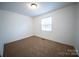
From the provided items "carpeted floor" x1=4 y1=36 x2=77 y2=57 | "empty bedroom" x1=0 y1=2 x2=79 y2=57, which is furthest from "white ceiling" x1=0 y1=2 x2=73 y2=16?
"carpeted floor" x1=4 y1=36 x2=77 y2=57

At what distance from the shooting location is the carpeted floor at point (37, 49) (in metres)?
1.43

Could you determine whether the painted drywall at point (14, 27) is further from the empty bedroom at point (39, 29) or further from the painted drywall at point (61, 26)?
the painted drywall at point (61, 26)

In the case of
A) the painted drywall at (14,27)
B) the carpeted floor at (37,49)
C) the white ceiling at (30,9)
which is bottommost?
the carpeted floor at (37,49)

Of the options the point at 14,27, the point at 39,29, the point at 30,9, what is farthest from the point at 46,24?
the point at 14,27

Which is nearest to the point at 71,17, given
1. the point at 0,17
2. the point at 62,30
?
the point at 62,30

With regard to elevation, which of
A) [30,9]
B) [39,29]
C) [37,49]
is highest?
[30,9]

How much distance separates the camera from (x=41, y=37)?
147 cm

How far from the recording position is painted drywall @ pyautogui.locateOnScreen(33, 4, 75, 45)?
56.3 inches

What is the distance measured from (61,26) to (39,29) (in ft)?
0.97

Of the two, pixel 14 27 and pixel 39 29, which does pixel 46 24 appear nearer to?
pixel 39 29

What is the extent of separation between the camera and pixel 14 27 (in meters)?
1.46

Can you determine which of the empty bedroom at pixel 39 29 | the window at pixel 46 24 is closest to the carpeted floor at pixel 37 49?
the empty bedroom at pixel 39 29

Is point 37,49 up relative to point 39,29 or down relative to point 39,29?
down

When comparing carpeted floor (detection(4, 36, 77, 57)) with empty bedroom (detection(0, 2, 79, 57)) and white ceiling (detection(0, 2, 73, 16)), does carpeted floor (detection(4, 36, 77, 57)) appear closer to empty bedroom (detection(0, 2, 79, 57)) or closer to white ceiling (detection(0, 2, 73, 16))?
empty bedroom (detection(0, 2, 79, 57))
